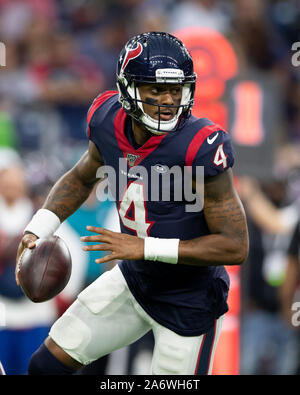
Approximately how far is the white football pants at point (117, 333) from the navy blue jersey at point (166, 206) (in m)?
0.05

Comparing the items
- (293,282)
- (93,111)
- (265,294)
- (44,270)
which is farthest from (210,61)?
(44,270)

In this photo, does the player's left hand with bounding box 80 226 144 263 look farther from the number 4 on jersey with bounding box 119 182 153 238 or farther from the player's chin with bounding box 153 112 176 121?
the player's chin with bounding box 153 112 176 121

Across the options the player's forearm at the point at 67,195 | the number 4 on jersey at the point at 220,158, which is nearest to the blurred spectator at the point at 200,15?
the player's forearm at the point at 67,195

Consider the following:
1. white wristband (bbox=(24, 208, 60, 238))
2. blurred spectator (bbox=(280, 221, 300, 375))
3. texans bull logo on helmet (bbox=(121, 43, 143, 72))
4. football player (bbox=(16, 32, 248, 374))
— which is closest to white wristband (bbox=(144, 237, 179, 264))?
football player (bbox=(16, 32, 248, 374))

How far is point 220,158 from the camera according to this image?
3361mm

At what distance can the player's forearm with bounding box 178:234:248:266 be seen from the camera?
338cm

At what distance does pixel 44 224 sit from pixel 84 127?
403 centimetres

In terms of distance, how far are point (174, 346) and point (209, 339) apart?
0.58 ft

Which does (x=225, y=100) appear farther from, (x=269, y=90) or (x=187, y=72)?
(x=187, y=72)

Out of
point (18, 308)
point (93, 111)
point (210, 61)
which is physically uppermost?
point (210, 61)

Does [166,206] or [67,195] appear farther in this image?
[67,195]

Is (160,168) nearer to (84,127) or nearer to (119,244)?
(119,244)
